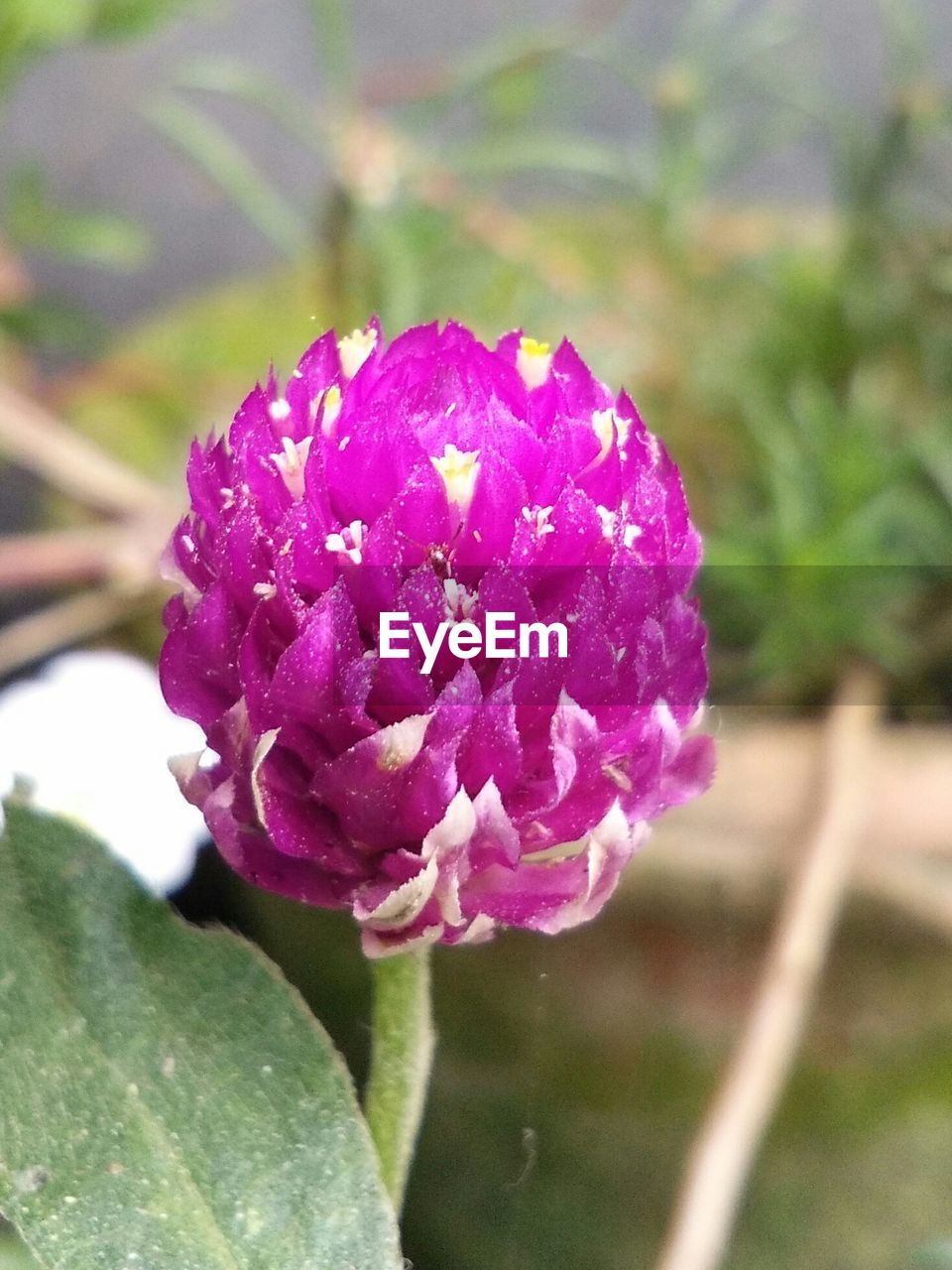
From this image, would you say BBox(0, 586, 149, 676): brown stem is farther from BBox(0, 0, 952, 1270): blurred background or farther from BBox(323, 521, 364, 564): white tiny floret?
BBox(323, 521, 364, 564): white tiny floret

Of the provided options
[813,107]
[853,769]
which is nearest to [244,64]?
[813,107]

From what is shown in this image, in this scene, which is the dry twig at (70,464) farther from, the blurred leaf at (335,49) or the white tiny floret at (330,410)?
the white tiny floret at (330,410)

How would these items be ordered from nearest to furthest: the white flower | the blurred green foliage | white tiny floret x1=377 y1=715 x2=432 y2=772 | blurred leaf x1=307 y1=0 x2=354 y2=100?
white tiny floret x1=377 y1=715 x2=432 y2=772, the white flower, the blurred green foliage, blurred leaf x1=307 y1=0 x2=354 y2=100

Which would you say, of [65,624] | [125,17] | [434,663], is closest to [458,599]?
[434,663]

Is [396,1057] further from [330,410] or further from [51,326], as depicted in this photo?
[51,326]

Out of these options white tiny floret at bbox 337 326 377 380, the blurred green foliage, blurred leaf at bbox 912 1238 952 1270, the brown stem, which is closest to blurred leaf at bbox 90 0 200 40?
the blurred green foliage

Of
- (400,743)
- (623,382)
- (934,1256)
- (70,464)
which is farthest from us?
(70,464)

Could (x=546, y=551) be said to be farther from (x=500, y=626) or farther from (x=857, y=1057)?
(x=857, y=1057)
